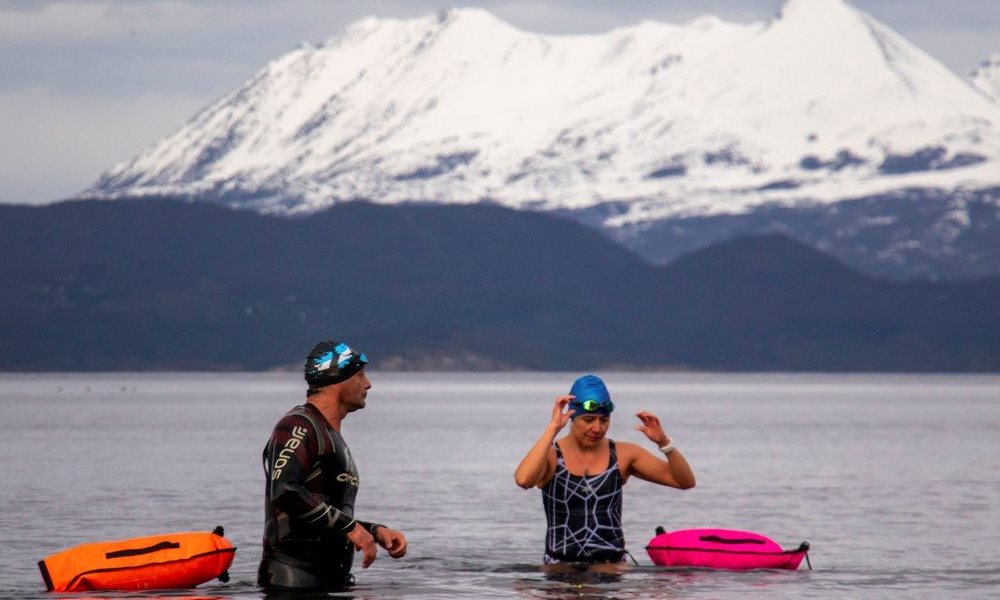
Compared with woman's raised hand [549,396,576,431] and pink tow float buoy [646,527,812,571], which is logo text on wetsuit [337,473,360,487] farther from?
pink tow float buoy [646,527,812,571]

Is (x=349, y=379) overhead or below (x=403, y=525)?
overhead

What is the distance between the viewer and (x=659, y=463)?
848 inches

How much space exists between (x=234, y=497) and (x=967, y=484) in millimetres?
26704

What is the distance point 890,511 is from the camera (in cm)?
5244

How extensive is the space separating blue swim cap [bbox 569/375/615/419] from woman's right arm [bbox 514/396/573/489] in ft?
0.53

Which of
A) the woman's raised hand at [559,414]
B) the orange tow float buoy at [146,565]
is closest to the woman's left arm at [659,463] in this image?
the woman's raised hand at [559,414]

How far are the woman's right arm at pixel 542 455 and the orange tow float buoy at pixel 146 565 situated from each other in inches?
132

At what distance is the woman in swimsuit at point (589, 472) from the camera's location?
20.8m

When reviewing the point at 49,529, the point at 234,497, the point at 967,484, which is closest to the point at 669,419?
the point at 967,484

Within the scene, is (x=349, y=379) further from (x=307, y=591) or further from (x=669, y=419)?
(x=669, y=419)

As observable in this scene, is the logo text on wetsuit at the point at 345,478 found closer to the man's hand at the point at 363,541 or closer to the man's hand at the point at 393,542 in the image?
the man's hand at the point at 363,541

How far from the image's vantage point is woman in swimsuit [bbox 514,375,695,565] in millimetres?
20797

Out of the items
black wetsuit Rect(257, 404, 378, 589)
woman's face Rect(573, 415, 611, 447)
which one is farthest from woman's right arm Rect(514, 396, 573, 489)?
black wetsuit Rect(257, 404, 378, 589)

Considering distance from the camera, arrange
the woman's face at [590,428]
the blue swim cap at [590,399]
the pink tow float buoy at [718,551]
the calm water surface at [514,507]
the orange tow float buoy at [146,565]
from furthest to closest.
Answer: the calm water surface at [514,507] < the pink tow float buoy at [718,551] < the woman's face at [590,428] < the orange tow float buoy at [146,565] < the blue swim cap at [590,399]
